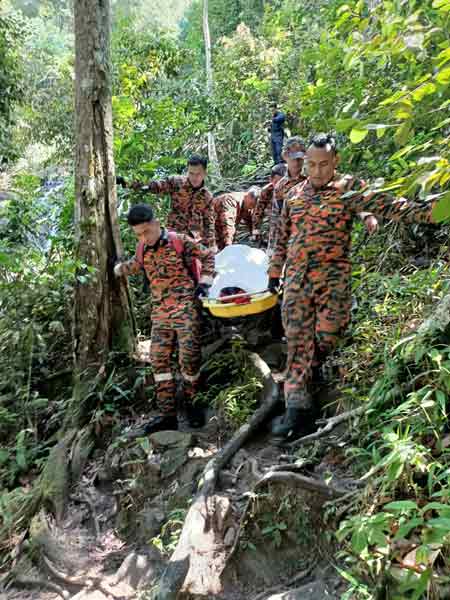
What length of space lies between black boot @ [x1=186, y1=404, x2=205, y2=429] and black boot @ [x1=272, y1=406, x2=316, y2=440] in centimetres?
116

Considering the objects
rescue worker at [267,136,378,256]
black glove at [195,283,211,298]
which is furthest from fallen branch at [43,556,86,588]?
rescue worker at [267,136,378,256]

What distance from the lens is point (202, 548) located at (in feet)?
10.8

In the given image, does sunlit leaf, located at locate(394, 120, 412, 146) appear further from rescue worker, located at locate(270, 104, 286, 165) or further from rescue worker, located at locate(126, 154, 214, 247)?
rescue worker, located at locate(270, 104, 286, 165)

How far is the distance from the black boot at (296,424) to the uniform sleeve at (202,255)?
166 centimetres

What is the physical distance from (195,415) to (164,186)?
325 centimetres

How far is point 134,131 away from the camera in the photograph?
8.18 meters

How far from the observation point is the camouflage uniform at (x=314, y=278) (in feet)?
13.2

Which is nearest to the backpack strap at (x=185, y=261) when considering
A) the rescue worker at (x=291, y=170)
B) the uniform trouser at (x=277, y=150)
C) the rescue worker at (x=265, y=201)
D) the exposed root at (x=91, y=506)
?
the rescue worker at (x=291, y=170)

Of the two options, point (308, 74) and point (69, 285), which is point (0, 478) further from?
point (308, 74)

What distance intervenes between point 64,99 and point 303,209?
34.5ft

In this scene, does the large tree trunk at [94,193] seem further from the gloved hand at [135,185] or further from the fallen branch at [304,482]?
the fallen branch at [304,482]

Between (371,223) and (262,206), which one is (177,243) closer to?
(371,223)

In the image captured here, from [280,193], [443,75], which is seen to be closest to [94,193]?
[280,193]

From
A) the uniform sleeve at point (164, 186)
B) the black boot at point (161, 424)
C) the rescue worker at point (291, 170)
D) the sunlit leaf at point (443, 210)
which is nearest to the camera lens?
the sunlit leaf at point (443, 210)
